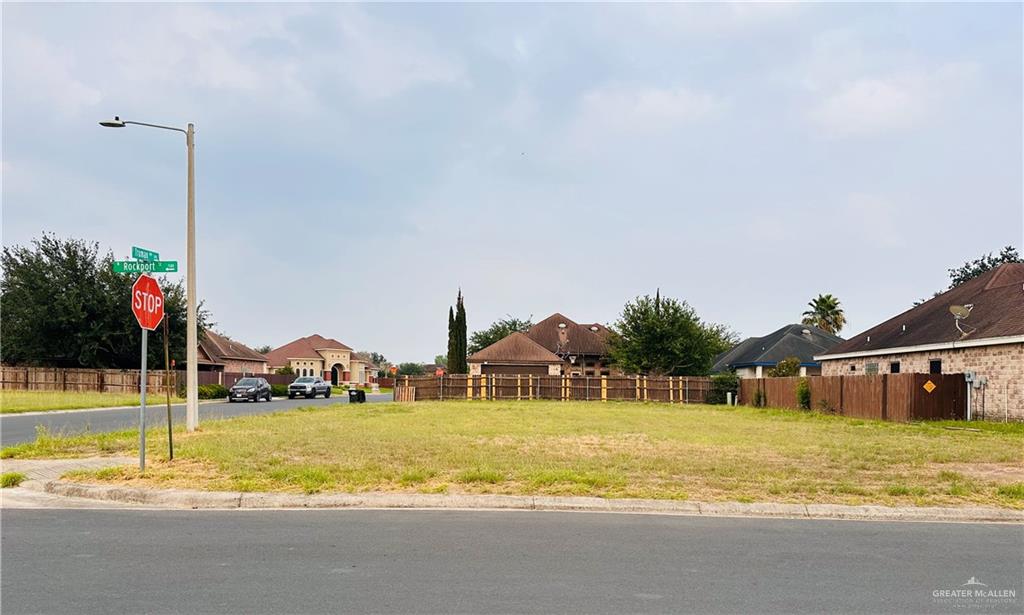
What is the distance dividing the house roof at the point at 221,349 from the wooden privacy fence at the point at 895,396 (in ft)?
152

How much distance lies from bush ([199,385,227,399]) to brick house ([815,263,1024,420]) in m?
36.3

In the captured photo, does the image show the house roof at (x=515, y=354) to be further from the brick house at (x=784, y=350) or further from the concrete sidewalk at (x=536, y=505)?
the concrete sidewalk at (x=536, y=505)

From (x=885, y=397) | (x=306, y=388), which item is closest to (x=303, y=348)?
(x=306, y=388)

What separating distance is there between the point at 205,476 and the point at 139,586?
17.7 ft

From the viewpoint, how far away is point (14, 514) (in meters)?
9.35

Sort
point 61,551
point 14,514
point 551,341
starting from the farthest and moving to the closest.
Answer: point 551,341 → point 14,514 → point 61,551

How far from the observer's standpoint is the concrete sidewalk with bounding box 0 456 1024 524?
9500 mm

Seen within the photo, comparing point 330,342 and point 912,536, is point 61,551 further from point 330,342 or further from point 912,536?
point 330,342

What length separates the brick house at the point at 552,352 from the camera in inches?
2486

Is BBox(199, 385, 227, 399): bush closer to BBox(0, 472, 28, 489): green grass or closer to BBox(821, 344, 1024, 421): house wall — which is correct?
BBox(0, 472, 28, 489): green grass

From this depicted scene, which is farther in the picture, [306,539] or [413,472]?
[413,472]

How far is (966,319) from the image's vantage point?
103ft

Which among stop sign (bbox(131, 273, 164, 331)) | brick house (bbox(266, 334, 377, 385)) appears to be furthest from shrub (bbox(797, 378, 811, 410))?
brick house (bbox(266, 334, 377, 385))

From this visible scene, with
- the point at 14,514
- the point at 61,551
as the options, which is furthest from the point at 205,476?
the point at 61,551
